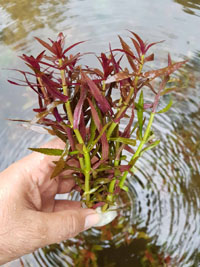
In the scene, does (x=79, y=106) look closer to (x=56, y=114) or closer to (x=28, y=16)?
(x=56, y=114)

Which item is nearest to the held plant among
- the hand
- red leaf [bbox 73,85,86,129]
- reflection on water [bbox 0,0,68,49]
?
red leaf [bbox 73,85,86,129]

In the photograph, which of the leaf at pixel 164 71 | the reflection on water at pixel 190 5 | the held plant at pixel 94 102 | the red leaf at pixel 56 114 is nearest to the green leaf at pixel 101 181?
the held plant at pixel 94 102

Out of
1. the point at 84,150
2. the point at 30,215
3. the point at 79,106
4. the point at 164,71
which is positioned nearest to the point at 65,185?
the point at 30,215

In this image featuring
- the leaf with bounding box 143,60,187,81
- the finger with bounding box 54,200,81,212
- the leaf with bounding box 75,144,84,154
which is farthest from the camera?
the finger with bounding box 54,200,81,212

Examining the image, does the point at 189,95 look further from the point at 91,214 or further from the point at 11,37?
the point at 11,37

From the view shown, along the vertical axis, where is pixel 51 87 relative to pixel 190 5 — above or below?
below

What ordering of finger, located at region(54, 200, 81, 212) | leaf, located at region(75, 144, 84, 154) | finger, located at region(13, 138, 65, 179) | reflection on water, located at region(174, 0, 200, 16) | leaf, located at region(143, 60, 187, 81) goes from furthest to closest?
reflection on water, located at region(174, 0, 200, 16), finger, located at region(54, 200, 81, 212), finger, located at region(13, 138, 65, 179), leaf, located at region(75, 144, 84, 154), leaf, located at region(143, 60, 187, 81)

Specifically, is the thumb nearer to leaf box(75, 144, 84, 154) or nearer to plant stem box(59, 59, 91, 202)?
plant stem box(59, 59, 91, 202)
